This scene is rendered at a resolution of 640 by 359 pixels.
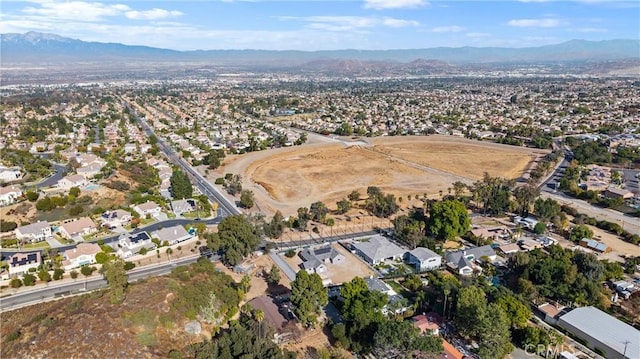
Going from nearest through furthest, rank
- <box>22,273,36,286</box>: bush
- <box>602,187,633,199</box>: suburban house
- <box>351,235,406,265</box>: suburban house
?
<box>22,273,36,286</box>: bush, <box>351,235,406,265</box>: suburban house, <box>602,187,633,199</box>: suburban house

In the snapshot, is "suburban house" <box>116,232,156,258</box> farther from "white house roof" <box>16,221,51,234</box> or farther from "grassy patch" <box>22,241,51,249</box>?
"white house roof" <box>16,221,51,234</box>

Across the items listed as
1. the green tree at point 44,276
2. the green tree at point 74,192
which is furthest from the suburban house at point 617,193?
the green tree at point 74,192

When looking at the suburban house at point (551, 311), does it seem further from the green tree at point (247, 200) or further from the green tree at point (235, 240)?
the green tree at point (247, 200)

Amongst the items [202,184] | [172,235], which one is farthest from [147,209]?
[202,184]

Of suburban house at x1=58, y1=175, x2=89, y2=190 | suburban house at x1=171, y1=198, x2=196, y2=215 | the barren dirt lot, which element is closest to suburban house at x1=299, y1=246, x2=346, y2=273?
suburban house at x1=171, y1=198, x2=196, y2=215

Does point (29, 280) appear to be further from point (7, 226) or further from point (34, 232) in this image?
point (7, 226)

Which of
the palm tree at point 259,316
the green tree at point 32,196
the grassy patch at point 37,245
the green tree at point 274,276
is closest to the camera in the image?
the palm tree at point 259,316
